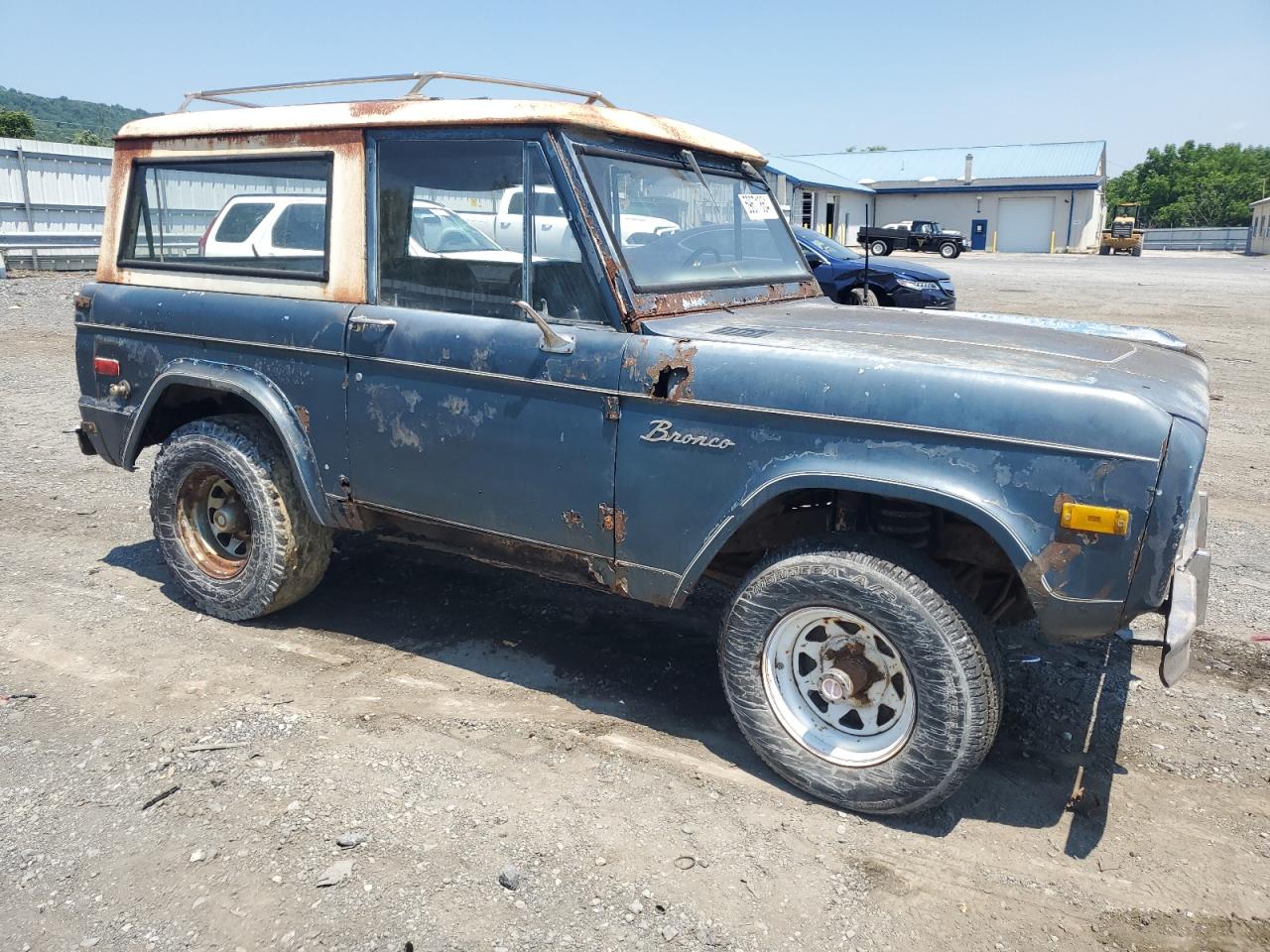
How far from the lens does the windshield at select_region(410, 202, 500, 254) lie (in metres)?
3.49

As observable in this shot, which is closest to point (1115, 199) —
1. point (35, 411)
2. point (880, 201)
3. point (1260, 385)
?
point (880, 201)

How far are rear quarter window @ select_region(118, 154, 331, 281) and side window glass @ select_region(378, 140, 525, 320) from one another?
30cm

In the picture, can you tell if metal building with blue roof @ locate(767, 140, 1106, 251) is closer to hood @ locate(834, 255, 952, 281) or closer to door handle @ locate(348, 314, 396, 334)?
hood @ locate(834, 255, 952, 281)

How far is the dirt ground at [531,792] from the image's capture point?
100 inches

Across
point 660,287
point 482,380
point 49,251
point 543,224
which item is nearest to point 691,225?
point 660,287

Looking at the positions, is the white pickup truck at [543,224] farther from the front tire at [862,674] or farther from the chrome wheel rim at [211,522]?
the chrome wheel rim at [211,522]

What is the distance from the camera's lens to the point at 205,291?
13.5 feet

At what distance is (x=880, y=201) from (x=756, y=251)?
51.7 metres

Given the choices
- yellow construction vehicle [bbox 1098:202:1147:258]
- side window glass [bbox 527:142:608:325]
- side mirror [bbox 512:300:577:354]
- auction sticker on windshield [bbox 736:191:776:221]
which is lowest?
side mirror [bbox 512:300:577:354]

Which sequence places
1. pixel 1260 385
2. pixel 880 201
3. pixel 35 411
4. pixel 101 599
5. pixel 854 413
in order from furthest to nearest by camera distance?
pixel 880 201, pixel 1260 385, pixel 35 411, pixel 101 599, pixel 854 413

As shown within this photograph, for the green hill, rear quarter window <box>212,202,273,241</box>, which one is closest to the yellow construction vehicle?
rear quarter window <box>212,202,273,241</box>

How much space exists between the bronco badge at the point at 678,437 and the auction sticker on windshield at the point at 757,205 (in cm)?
143

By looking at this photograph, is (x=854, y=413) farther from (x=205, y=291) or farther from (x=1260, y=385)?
(x=1260, y=385)

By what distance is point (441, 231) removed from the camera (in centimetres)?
357
